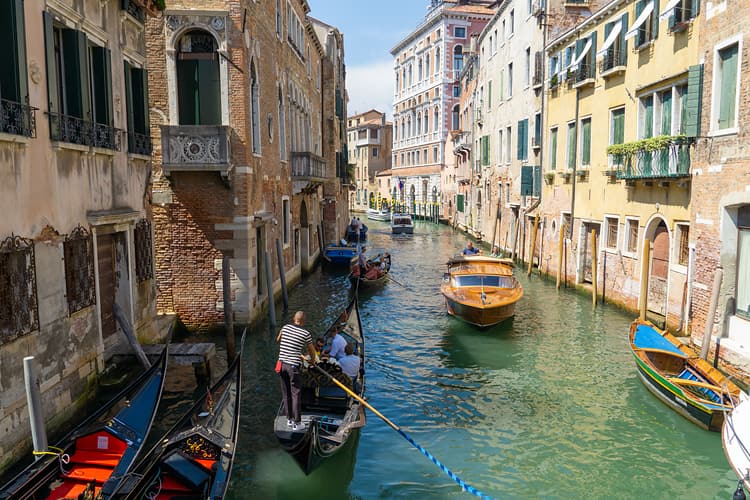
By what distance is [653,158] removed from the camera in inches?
412

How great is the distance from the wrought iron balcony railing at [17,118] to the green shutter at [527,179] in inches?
569

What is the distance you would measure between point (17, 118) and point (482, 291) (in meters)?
8.49

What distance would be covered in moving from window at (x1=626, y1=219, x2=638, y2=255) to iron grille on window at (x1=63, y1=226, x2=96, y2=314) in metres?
9.66

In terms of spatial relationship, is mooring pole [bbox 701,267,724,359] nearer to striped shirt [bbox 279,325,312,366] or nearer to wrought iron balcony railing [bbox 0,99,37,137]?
striped shirt [bbox 279,325,312,366]

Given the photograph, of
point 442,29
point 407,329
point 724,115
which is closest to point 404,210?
point 442,29

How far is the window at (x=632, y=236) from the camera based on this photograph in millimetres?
11922

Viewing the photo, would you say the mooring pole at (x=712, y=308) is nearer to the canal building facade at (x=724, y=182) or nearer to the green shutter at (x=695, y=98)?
the canal building facade at (x=724, y=182)

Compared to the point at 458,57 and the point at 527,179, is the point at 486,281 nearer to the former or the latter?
the point at 527,179

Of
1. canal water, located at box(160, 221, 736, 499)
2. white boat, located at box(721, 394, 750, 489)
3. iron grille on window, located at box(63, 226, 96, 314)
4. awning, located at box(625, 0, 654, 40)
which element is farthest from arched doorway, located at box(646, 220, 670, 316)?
iron grille on window, located at box(63, 226, 96, 314)

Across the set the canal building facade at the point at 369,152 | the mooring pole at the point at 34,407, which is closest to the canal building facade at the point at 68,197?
the mooring pole at the point at 34,407

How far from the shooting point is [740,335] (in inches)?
295

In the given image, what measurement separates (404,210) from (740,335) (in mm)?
38533

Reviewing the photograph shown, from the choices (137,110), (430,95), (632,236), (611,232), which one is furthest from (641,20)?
(430,95)

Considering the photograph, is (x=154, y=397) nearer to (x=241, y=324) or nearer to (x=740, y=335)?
(x=241, y=324)
